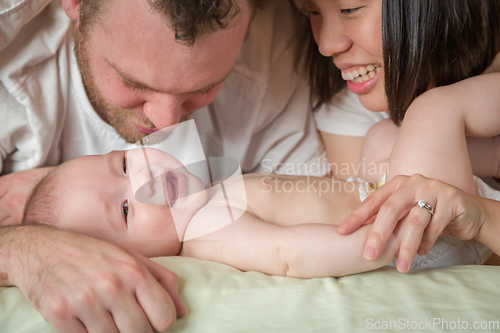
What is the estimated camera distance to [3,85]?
98cm

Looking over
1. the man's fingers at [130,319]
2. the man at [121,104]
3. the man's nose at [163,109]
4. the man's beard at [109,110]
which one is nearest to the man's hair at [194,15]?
the man at [121,104]

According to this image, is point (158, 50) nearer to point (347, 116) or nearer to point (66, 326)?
point (66, 326)

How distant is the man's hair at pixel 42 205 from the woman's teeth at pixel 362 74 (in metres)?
0.77

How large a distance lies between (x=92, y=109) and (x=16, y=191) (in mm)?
289

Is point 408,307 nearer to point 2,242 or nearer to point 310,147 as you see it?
point 2,242

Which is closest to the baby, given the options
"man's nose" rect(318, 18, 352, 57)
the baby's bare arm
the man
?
the baby's bare arm

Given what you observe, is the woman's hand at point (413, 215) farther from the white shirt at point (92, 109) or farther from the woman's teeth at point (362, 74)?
the white shirt at point (92, 109)

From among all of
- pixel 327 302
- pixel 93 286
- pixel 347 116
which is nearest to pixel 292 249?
pixel 327 302

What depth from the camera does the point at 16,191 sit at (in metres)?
1.02

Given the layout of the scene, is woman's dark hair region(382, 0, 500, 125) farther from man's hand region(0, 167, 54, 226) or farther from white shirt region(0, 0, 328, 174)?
man's hand region(0, 167, 54, 226)

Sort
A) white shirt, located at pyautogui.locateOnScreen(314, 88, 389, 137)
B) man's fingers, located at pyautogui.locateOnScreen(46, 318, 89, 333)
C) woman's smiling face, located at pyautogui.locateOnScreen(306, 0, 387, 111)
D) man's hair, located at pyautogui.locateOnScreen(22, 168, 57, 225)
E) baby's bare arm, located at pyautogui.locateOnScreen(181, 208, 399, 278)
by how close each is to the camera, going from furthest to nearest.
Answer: white shirt, located at pyautogui.locateOnScreen(314, 88, 389, 137)
woman's smiling face, located at pyautogui.locateOnScreen(306, 0, 387, 111)
man's hair, located at pyautogui.locateOnScreen(22, 168, 57, 225)
baby's bare arm, located at pyautogui.locateOnScreen(181, 208, 399, 278)
man's fingers, located at pyautogui.locateOnScreen(46, 318, 89, 333)

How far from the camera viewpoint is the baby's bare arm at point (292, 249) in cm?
67

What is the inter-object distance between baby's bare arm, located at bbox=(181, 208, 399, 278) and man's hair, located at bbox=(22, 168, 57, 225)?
1.03ft

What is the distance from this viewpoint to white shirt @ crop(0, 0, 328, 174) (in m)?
0.98
